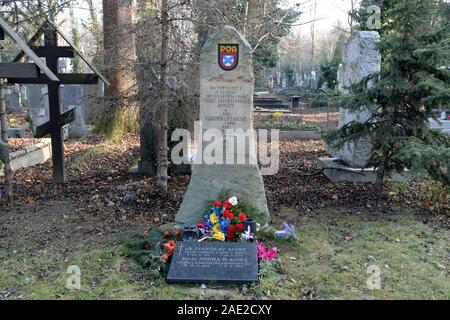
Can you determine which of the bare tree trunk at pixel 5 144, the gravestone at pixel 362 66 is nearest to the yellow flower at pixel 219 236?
the bare tree trunk at pixel 5 144

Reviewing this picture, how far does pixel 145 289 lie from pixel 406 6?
521 cm

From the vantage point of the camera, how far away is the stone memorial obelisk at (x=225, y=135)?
18.6 feet

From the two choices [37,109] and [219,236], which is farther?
[37,109]

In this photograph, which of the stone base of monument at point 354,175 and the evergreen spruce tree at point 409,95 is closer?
the evergreen spruce tree at point 409,95

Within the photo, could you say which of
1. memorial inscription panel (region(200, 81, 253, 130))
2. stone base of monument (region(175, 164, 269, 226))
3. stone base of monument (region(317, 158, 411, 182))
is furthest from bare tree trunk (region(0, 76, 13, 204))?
stone base of monument (region(317, 158, 411, 182))

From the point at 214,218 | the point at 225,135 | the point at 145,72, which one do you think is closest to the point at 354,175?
the point at 225,135

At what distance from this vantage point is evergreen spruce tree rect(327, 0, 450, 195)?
→ 5.88 meters

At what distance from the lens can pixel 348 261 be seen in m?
4.95

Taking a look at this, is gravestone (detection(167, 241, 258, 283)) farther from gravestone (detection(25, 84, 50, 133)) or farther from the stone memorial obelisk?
gravestone (detection(25, 84, 50, 133))

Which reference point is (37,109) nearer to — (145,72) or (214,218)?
(145,72)

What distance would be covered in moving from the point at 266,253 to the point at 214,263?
0.69m

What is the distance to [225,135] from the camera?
5.76 metres

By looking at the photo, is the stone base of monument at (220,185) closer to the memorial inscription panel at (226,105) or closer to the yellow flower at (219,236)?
the memorial inscription panel at (226,105)

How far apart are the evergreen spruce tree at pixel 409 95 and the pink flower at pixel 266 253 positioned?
2.20 m
